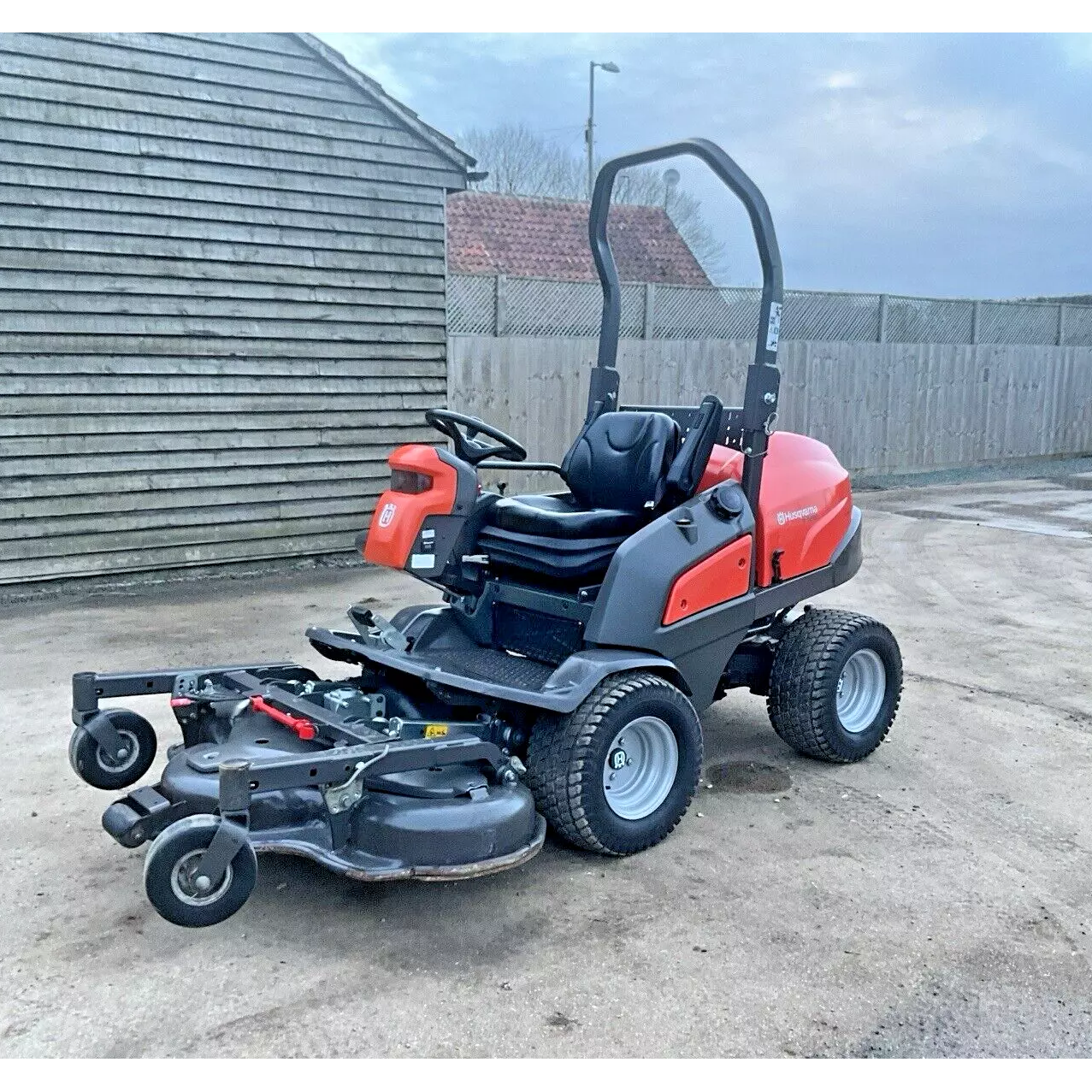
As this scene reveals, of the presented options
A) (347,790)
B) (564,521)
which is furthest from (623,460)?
(347,790)

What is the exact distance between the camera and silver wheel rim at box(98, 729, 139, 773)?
392cm

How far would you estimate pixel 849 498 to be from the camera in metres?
4.95

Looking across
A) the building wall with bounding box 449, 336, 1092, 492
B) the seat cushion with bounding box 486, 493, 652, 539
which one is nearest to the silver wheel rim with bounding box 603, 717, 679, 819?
the seat cushion with bounding box 486, 493, 652, 539

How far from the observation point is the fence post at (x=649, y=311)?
12.8 m

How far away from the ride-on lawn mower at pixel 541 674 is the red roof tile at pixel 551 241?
15.1 meters

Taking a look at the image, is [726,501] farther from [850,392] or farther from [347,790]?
[850,392]

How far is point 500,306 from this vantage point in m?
11.7

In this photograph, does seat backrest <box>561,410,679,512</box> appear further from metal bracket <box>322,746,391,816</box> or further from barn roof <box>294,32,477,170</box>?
barn roof <box>294,32,477,170</box>

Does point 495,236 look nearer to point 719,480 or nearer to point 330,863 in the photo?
point 719,480

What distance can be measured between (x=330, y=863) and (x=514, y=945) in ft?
1.93

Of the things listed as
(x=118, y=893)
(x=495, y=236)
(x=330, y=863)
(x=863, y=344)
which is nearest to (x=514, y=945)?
(x=330, y=863)

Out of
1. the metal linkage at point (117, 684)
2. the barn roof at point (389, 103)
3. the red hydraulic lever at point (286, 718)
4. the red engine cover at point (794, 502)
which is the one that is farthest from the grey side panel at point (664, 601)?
the barn roof at point (389, 103)

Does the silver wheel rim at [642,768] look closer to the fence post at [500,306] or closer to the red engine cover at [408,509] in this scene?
the red engine cover at [408,509]

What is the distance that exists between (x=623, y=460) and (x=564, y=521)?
45 centimetres
